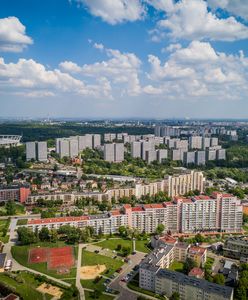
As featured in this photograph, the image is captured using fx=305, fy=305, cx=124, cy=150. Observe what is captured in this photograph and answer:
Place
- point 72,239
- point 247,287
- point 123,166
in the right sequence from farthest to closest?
point 123,166
point 72,239
point 247,287

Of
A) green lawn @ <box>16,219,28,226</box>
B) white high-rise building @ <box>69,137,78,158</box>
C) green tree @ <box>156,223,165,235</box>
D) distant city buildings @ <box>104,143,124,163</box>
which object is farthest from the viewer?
white high-rise building @ <box>69,137,78,158</box>

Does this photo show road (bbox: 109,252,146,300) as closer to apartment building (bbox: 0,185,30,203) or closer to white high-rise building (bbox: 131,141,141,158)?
apartment building (bbox: 0,185,30,203)

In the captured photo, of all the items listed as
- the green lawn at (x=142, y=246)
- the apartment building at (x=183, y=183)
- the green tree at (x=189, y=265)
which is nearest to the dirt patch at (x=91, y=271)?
the green lawn at (x=142, y=246)

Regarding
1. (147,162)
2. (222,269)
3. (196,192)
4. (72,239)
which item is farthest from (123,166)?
(222,269)

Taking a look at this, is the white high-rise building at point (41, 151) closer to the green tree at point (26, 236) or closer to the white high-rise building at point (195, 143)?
the white high-rise building at point (195, 143)

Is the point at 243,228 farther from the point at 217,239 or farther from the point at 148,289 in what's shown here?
the point at 148,289

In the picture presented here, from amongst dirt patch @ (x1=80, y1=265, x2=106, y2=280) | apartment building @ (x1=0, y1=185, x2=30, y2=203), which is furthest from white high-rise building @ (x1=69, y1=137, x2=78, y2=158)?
dirt patch @ (x1=80, y1=265, x2=106, y2=280)

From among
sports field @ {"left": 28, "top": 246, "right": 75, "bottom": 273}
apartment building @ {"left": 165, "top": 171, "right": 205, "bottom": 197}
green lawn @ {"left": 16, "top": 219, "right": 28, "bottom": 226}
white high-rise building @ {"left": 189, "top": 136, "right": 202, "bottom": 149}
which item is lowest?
sports field @ {"left": 28, "top": 246, "right": 75, "bottom": 273}
